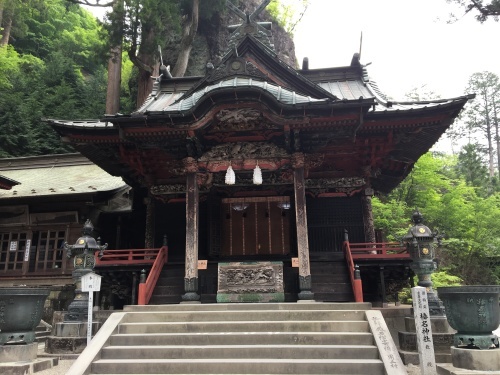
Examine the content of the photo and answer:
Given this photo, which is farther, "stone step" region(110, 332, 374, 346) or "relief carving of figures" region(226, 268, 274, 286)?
"relief carving of figures" region(226, 268, 274, 286)

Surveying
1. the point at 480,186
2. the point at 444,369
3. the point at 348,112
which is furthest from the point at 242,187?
the point at 480,186

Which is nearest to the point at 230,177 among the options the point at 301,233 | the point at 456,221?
the point at 301,233

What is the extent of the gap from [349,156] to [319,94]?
2201 mm

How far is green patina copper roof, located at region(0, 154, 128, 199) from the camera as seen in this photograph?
15266mm

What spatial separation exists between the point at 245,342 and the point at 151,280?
14.3 ft

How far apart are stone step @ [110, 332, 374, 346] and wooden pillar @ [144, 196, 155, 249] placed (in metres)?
6.07

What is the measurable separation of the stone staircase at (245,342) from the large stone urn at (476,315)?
114cm

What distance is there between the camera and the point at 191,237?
391 inches

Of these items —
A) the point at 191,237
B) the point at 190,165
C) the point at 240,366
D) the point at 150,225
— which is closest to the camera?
the point at 240,366

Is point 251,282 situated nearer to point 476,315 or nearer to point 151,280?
point 151,280

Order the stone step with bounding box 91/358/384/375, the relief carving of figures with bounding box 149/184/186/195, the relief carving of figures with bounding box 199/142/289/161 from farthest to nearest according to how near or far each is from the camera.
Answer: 1. the relief carving of figures with bounding box 149/184/186/195
2. the relief carving of figures with bounding box 199/142/289/161
3. the stone step with bounding box 91/358/384/375

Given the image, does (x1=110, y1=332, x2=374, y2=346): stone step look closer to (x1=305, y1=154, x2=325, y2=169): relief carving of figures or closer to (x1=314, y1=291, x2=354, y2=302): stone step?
(x1=314, y1=291, x2=354, y2=302): stone step

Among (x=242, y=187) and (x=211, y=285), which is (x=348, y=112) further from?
(x=211, y=285)

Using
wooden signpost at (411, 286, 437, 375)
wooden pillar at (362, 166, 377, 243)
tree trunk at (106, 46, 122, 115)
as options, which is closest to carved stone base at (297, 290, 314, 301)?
wooden signpost at (411, 286, 437, 375)
